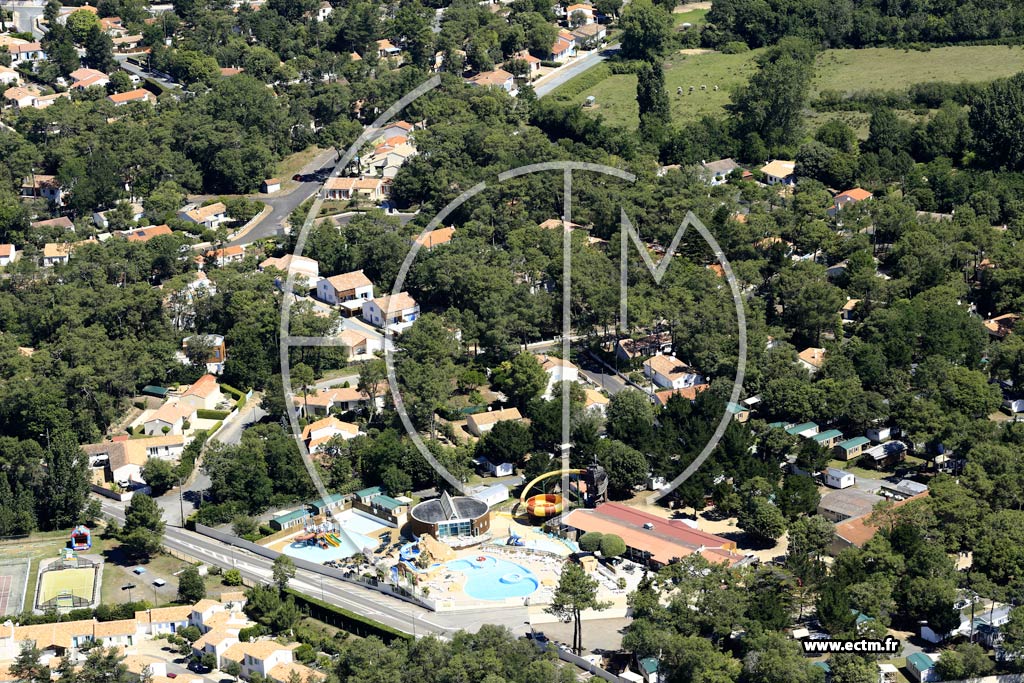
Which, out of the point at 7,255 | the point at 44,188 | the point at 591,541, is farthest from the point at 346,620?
the point at 44,188

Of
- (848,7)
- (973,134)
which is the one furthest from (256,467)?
(848,7)

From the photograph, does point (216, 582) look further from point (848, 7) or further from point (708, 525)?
point (848, 7)

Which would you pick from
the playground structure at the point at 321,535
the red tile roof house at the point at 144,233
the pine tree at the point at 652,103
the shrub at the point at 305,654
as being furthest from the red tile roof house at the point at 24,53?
the shrub at the point at 305,654

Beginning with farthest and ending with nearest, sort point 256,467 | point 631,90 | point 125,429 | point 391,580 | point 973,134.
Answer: point 631,90 → point 973,134 → point 125,429 → point 256,467 → point 391,580

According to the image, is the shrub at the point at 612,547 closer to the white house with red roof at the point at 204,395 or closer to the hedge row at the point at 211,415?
the hedge row at the point at 211,415

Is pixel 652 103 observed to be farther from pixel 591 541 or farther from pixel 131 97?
pixel 591 541

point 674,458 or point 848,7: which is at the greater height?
point 848,7
